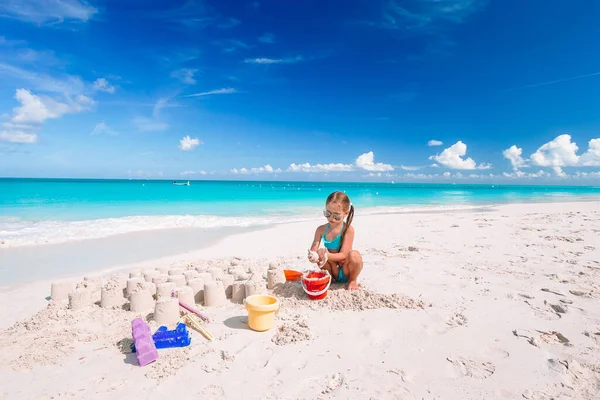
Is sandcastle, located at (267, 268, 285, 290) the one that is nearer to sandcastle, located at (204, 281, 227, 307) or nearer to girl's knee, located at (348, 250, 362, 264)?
sandcastle, located at (204, 281, 227, 307)

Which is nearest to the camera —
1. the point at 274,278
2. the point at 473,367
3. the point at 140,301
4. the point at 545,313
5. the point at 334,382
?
the point at 334,382

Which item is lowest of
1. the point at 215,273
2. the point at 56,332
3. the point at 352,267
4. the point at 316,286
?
the point at 56,332

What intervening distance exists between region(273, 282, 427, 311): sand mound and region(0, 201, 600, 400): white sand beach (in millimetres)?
13

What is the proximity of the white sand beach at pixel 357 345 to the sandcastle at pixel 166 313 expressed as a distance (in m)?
0.26

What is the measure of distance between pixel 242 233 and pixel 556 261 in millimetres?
7778

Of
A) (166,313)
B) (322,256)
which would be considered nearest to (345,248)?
(322,256)

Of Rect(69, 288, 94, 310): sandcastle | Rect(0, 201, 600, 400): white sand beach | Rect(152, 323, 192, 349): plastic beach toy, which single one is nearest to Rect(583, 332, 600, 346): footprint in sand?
Rect(0, 201, 600, 400): white sand beach

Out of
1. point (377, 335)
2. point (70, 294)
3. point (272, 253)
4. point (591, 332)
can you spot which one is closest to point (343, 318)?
point (377, 335)

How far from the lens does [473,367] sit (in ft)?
9.03

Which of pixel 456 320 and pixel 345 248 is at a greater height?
pixel 345 248

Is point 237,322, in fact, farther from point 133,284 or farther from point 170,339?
point 133,284

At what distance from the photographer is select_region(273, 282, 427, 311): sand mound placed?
3996mm

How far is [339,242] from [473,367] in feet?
6.71

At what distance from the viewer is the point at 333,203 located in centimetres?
416
